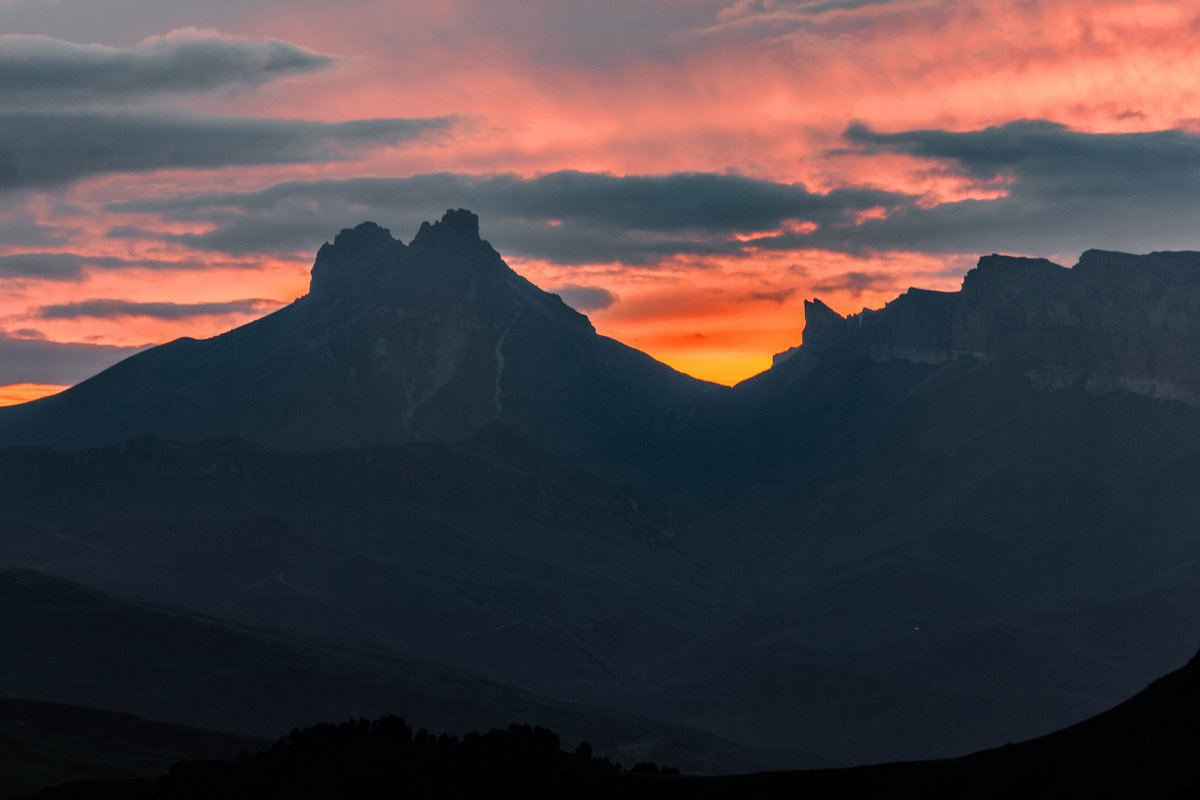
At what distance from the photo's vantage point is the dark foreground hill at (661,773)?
347 ft

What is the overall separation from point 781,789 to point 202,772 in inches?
1867

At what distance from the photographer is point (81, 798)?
467 ft

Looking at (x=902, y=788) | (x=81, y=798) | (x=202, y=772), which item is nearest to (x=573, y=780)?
(x=902, y=788)

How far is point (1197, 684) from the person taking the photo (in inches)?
4316

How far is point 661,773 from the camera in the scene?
132125mm

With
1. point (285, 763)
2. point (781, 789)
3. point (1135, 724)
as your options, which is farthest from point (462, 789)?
point (1135, 724)

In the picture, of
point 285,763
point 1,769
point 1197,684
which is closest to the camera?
point 1197,684

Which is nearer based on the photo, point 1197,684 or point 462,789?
point 1197,684

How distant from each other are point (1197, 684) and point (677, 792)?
3507 centimetres

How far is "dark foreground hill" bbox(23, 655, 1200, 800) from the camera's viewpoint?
106 m

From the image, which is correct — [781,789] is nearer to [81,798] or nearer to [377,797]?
[377,797]

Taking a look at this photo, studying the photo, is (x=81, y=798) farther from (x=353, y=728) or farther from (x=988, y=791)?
(x=988, y=791)

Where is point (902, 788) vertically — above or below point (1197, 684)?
below

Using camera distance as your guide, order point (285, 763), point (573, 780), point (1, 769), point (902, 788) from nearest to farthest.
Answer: point (902, 788), point (573, 780), point (285, 763), point (1, 769)
